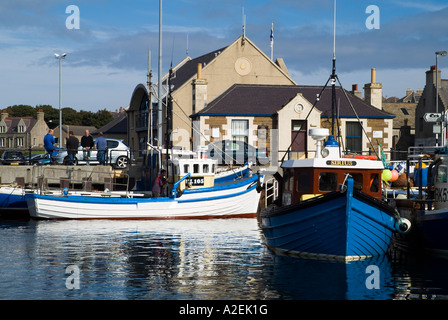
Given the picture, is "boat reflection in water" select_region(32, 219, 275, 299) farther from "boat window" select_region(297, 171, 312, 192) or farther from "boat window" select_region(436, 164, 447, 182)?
"boat window" select_region(436, 164, 447, 182)

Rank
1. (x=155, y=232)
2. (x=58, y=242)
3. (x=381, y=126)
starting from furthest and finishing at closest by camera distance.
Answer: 1. (x=381, y=126)
2. (x=155, y=232)
3. (x=58, y=242)

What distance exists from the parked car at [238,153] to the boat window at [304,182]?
71.3 ft

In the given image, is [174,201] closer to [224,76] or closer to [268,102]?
[268,102]

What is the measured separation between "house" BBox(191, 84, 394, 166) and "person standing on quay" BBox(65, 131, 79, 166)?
944 centimetres

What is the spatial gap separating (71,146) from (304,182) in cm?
2032

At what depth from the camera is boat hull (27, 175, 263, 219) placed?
30703mm

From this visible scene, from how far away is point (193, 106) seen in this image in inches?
1912

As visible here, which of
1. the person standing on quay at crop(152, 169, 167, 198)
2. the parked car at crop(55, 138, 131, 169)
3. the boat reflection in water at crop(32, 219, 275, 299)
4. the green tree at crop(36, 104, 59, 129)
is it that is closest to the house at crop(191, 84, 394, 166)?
the parked car at crop(55, 138, 131, 169)

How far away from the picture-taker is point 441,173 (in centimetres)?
2009

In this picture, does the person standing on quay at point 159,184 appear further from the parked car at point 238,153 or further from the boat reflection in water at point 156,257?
the parked car at point 238,153

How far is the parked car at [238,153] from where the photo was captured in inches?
1633
